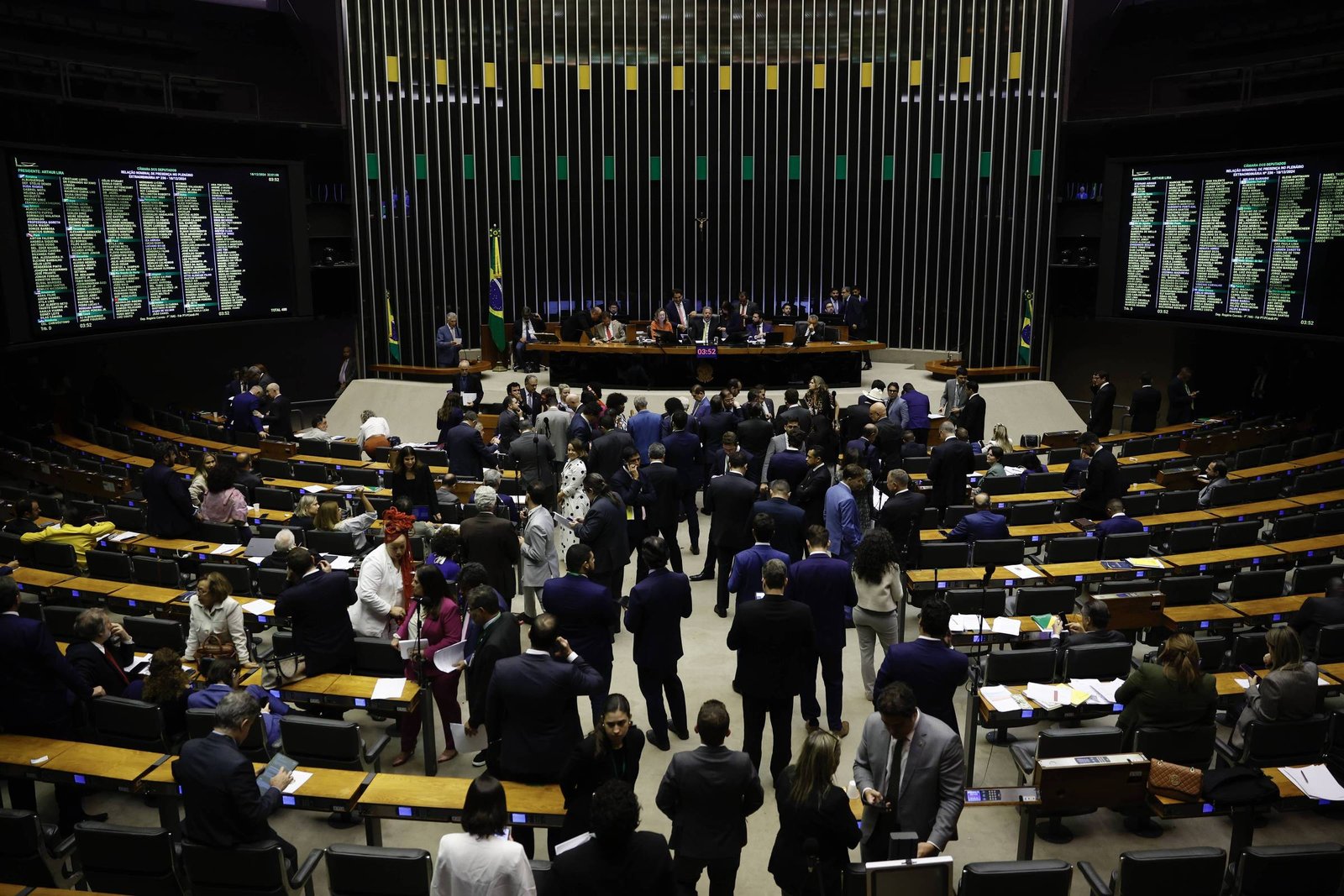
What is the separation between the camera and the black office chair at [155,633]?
22.0 feet

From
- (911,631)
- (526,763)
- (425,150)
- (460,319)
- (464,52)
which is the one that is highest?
(464,52)

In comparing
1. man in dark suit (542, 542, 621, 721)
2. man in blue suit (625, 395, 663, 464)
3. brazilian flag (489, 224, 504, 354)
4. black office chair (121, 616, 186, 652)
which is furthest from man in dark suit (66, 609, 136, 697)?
brazilian flag (489, 224, 504, 354)

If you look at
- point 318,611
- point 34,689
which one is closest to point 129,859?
point 34,689

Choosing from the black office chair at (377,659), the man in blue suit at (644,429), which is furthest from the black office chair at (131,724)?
the man in blue suit at (644,429)

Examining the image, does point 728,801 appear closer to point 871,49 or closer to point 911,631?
point 911,631

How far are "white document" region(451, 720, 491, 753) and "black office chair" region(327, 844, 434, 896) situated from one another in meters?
2.11

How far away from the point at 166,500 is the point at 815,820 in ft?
22.4

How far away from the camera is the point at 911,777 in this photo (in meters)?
4.33

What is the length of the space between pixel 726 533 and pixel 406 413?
9994 millimetres

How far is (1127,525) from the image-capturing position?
8500 millimetres

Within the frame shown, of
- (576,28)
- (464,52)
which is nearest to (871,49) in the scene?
(576,28)

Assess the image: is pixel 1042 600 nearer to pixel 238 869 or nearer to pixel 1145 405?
pixel 238 869

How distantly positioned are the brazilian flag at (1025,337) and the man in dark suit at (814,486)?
11105 millimetres

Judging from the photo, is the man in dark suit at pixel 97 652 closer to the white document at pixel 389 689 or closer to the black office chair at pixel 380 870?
the white document at pixel 389 689
